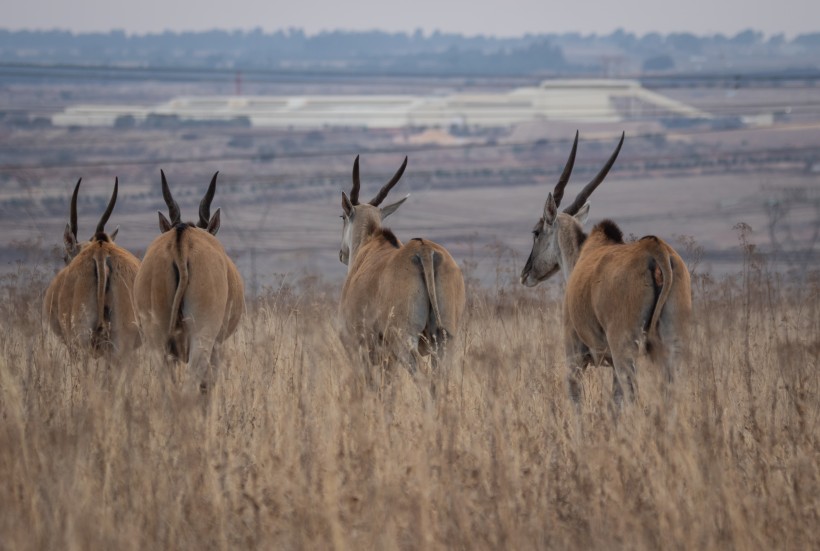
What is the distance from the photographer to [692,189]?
Answer: 91.1 m

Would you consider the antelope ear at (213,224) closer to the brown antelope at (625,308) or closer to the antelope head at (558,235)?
the antelope head at (558,235)

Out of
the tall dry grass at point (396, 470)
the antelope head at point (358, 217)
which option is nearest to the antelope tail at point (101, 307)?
the tall dry grass at point (396, 470)

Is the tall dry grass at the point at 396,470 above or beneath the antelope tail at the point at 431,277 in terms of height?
beneath

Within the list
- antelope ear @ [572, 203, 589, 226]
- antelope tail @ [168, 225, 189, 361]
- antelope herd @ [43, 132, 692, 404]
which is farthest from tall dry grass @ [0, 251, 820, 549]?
antelope ear @ [572, 203, 589, 226]

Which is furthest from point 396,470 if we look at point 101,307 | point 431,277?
point 101,307

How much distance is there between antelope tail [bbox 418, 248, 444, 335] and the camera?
968 cm

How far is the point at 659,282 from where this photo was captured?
879cm

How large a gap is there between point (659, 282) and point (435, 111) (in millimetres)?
127447

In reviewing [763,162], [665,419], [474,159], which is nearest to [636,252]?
[665,419]

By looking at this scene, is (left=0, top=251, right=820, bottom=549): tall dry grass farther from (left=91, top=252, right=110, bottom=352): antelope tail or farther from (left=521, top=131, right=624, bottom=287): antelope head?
(left=521, top=131, right=624, bottom=287): antelope head

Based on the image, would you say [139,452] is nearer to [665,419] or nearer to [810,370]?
[665,419]

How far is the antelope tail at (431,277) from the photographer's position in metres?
9.68

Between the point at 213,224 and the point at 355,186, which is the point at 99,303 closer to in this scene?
the point at 213,224

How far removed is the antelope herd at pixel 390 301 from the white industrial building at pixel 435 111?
4385 inches
